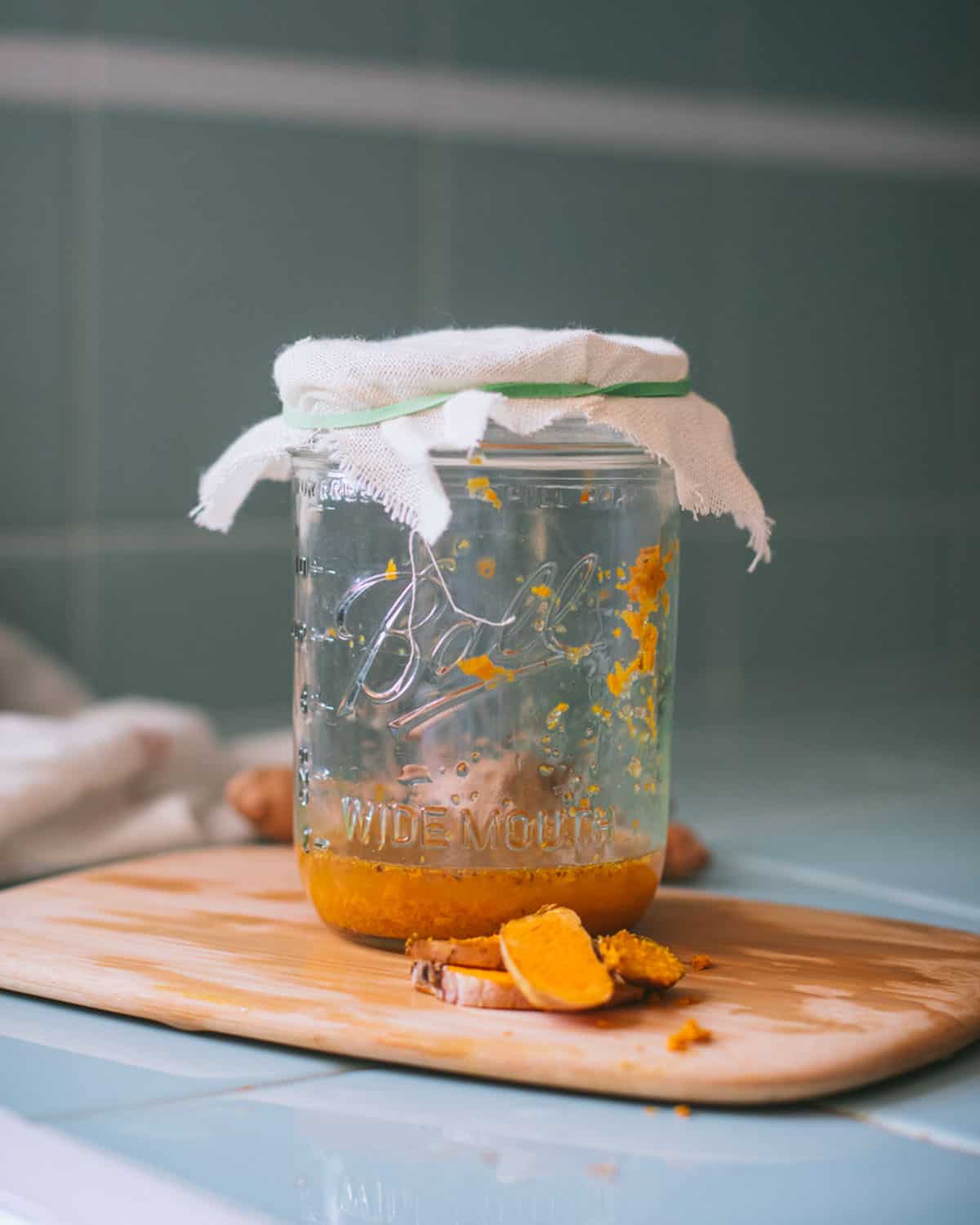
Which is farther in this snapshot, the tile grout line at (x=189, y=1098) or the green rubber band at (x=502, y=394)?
the green rubber band at (x=502, y=394)

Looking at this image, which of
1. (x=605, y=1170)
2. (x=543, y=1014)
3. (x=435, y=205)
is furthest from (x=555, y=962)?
(x=435, y=205)

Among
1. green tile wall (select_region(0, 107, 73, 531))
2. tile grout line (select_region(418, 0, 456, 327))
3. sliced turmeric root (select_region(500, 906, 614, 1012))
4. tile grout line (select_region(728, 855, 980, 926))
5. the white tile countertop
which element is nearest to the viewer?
the white tile countertop

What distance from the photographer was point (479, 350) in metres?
0.67

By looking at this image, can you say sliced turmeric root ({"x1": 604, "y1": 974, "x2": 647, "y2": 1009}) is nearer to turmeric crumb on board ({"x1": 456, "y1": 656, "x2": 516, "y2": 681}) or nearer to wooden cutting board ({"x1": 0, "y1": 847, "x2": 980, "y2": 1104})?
wooden cutting board ({"x1": 0, "y1": 847, "x2": 980, "y2": 1104})

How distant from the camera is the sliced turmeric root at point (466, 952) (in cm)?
66

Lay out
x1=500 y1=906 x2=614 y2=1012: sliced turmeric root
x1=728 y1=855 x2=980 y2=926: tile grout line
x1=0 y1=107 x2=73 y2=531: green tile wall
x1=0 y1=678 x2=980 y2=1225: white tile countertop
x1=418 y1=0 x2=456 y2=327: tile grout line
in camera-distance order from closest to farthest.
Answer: x1=0 y1=678 x2=980 y2=1225: white tile countertop < x1=500 y1=906 x2=614 y2=1012: sliced turmeric root < x1=728 y1=855 x2=980 y2=926: tile grout line < x1=0 y1=107 x2=73 y2=531: green tile wall < x1=418 y1=0 x2=456 y2=327: tile grout line

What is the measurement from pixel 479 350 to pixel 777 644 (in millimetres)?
1383

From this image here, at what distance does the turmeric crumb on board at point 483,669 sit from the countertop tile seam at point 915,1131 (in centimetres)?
22

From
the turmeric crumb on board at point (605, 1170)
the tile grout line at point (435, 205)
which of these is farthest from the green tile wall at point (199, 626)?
the turmeric crumb on board at point (605, 1170)

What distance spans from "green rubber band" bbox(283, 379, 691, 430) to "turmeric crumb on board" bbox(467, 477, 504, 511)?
0.15 ft

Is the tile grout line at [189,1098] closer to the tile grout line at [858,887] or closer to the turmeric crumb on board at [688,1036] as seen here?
the turmeric crumb on board at [688,1036]

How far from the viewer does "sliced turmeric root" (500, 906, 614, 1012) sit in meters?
0.62

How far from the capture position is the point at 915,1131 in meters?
0.56


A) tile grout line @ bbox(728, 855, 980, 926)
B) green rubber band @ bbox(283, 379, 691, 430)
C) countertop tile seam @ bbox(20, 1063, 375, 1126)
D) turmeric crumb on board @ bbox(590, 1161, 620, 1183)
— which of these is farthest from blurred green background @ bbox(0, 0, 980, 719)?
turmeric crumb on board @ bbox(590, 1161, 620, 1183)
